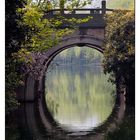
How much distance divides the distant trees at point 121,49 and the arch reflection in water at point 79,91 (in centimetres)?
20

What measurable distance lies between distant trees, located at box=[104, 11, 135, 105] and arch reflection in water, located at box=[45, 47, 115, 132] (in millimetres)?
197

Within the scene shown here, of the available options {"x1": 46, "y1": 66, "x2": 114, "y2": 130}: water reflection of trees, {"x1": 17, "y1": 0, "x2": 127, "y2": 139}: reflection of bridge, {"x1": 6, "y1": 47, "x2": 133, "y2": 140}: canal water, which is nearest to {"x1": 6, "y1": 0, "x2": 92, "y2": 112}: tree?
{"x1": 17, "y1": 0, "x2": 127, "y2": 139}: reflection of bridge

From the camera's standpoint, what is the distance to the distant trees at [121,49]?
5.10 metres

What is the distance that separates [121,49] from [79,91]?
2051 millimetres

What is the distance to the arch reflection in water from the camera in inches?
208

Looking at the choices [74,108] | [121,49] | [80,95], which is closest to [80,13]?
[121,49]

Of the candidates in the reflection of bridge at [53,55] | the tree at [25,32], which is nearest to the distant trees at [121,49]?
the reflection of bridge at [53,55]

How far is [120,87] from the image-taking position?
5.84m

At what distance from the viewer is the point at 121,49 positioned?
5.61 m

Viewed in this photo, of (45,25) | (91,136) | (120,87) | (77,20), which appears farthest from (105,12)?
(91,136)

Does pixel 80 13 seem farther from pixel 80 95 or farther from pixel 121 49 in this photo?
pixel 80 95

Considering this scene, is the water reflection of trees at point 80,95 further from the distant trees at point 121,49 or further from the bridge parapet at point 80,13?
the bridge parapet at point 80,13

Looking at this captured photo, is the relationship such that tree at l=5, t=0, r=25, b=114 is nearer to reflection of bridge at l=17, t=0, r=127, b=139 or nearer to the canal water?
the canal water
